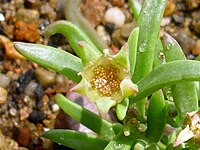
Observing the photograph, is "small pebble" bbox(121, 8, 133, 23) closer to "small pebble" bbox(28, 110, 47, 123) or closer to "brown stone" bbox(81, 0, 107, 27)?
"brown stone" bbox(81, 0, 107, 27)

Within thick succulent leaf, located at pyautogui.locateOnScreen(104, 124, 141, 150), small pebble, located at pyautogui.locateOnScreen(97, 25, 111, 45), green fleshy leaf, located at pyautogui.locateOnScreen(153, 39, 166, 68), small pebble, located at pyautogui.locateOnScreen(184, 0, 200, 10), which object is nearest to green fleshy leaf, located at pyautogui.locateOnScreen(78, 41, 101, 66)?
thick succulent leaf, located at pyautogui.locateOnScreen(104, 124, 141, 150)

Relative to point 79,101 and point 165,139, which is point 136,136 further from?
point 79,101

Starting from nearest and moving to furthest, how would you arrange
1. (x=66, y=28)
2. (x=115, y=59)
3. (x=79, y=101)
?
(x=115, y=59) → (x=66, y=28) → (x=79, y=101)

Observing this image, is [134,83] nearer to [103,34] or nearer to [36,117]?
[36,117]

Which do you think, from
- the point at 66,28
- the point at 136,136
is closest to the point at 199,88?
the point at 136,136

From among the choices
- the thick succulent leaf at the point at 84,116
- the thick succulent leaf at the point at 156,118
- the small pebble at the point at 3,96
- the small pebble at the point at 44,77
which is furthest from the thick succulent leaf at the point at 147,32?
the small pebble at the point at 3,96

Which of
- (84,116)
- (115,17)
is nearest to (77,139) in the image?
(84,116)
